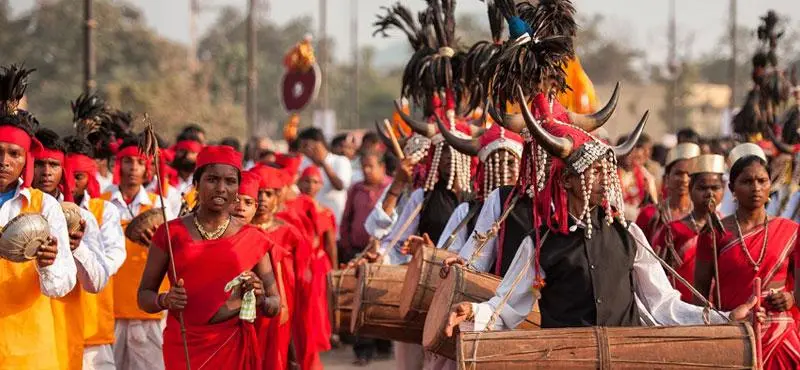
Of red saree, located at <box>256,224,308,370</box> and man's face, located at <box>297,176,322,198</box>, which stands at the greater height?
man's face, located at <box>297,176,322,198</box>

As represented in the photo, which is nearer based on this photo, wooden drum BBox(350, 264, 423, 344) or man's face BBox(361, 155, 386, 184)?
wooden drum BBox(350, 264, 423, 344)

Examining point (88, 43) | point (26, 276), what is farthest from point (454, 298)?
point (88, 43)

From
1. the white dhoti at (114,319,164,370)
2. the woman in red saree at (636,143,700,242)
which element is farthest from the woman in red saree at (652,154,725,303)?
the white dhoti at (114,319,164,370)

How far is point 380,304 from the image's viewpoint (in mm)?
9266

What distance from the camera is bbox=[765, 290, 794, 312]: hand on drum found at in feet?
24.9

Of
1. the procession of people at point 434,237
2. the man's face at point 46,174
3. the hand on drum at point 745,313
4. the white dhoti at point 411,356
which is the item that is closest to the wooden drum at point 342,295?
the procession of people at point 434,237

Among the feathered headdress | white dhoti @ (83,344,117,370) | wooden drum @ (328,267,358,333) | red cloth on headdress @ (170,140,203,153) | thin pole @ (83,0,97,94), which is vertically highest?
thin pole @ (83,0,97,94)

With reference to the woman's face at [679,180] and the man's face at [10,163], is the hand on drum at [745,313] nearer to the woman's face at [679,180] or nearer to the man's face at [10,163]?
the man's face at [10,163]

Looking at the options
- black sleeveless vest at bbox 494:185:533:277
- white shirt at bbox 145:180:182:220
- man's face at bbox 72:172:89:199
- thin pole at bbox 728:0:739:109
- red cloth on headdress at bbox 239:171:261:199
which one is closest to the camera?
black sleeveless vest at bbox 494:185:533:277

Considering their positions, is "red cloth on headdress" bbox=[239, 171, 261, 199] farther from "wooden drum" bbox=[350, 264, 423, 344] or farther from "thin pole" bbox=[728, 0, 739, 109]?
"thin pole" bbox=[728, 0, 739, 109]

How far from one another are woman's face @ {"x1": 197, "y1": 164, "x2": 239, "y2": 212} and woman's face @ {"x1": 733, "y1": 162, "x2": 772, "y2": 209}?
2.92 meters

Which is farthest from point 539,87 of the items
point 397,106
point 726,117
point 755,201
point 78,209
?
point 726,117

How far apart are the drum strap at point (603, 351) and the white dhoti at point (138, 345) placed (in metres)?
4.72

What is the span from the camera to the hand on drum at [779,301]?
24.9 ft
